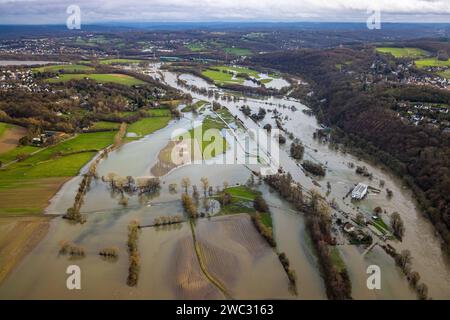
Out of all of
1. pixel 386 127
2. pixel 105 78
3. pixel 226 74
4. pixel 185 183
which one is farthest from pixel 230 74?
pixel 185 183

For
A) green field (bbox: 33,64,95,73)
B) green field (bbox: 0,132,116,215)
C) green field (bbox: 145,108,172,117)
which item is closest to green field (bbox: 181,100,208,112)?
green field (bbox: 145,108,172,117)

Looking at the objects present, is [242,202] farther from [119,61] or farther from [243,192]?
[119,61]

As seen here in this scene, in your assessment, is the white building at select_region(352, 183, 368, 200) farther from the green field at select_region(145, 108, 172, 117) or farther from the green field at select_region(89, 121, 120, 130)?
the green field at select_region(145, 108, 172, 117)

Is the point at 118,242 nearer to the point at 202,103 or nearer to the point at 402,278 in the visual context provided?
the point at 402,278

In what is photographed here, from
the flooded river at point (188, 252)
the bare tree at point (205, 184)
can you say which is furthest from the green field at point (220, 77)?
the bare tree at point (205, 184)
